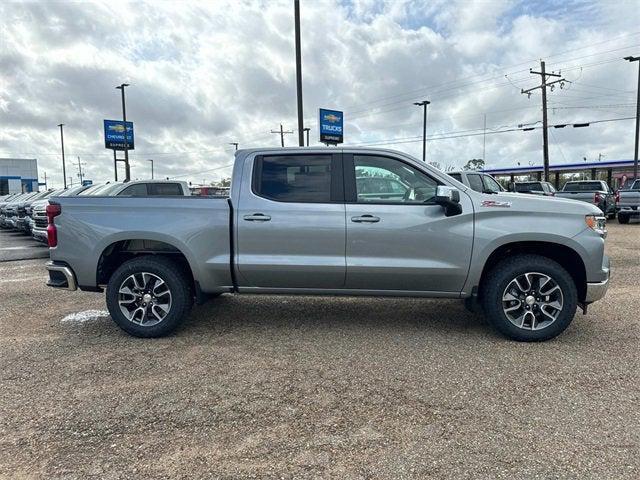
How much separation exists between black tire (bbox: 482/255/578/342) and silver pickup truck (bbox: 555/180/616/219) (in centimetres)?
1498

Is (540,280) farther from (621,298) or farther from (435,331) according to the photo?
(621,298)

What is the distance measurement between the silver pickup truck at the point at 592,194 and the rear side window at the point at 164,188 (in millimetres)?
13600

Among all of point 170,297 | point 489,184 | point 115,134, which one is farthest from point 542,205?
point 115,134

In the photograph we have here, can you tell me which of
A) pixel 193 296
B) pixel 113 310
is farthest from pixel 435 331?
pixel 113 310

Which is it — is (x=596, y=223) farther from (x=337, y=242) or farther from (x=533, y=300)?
(x=337, y=242)

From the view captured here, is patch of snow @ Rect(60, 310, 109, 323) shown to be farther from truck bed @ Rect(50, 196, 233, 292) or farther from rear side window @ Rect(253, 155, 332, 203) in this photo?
rear side window @ Rect(253, 155, 332, 203)

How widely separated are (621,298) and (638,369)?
2797 millimetres

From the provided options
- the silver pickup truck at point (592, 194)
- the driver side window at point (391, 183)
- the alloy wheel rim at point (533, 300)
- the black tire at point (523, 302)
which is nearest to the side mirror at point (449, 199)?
the driver side window at point (391, 183)

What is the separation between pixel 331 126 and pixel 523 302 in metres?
28.7

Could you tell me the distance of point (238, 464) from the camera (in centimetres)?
273

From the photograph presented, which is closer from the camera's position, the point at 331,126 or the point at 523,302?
the point at 523,302

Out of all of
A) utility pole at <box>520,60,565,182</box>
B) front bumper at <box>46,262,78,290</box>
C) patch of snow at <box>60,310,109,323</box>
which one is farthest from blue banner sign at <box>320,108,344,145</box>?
front bumper at <box>46,262,78,290</box>

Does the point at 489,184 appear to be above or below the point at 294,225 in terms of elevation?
above

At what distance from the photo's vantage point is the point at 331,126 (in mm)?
32094
